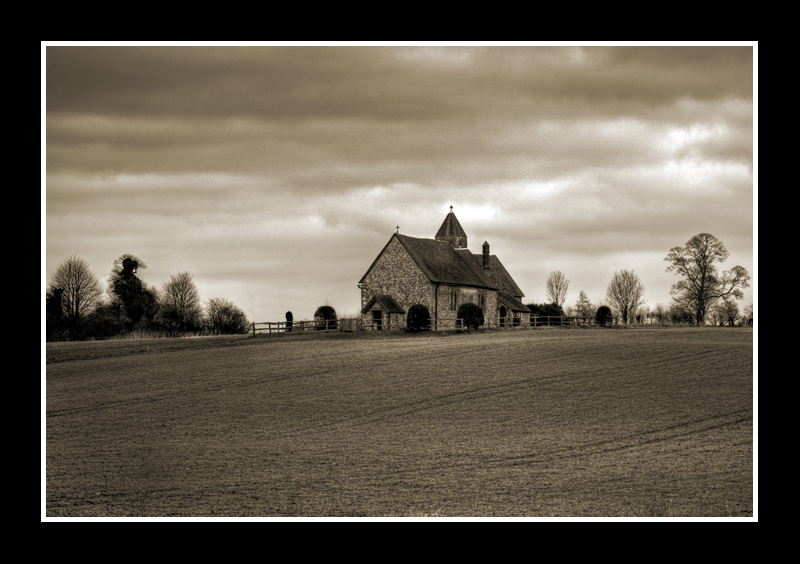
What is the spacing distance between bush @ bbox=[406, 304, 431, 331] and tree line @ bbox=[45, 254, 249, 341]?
2277cm

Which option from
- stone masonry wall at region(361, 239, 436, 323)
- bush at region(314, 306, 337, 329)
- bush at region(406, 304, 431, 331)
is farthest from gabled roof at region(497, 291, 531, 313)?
bush at region(314, 306, 337, 329)

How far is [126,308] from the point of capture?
251 feet

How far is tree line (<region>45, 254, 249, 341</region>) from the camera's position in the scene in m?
64.0

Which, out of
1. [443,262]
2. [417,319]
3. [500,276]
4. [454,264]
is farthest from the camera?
[500,276]

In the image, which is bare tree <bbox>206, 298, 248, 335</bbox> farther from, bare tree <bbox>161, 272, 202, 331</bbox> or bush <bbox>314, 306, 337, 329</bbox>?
bush <bbox>314, 306, 337, 329</bbox>

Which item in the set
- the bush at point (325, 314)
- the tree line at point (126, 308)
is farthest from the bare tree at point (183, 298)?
the bush at point (325, 314)

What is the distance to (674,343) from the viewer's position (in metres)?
43.1

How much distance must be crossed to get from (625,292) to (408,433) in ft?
240

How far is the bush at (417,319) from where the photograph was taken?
5588 cm

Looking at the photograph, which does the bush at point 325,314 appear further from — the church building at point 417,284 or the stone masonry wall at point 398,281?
the stone masonry wall at point 398,281

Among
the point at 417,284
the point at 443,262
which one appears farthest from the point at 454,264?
the point at 417,284

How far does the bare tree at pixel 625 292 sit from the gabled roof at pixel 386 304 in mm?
36477

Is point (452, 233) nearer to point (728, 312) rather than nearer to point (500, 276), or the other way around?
point (500, 276)

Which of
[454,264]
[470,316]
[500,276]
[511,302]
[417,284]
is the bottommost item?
[470,316]
